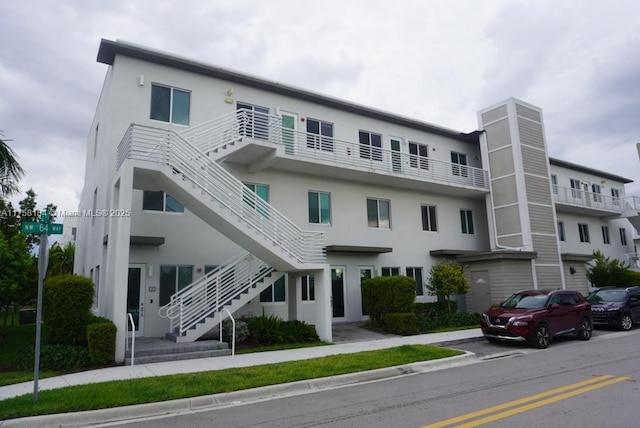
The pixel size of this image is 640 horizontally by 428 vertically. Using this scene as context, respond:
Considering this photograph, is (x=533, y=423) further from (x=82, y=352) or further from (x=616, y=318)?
(x=616, y=318)

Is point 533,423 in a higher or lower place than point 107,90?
lower

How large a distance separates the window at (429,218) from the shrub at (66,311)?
1591 centimetres

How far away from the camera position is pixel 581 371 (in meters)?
9.05

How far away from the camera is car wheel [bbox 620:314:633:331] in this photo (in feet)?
53.4

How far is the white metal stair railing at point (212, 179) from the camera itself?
41.0 ft

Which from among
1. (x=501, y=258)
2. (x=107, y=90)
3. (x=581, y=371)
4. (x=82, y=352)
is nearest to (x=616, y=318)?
(x=501, y=258)

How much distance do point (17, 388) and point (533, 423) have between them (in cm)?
885

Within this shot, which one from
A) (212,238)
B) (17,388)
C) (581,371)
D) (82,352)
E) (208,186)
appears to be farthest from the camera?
(212,238)

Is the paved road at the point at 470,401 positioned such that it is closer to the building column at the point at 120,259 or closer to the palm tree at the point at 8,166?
the building column at the point at 120,259

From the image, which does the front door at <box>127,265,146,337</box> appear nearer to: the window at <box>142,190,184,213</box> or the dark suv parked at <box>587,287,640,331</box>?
the window at <box>142,190,184,213</box>

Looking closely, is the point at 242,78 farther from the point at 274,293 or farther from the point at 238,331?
the point at 238,331

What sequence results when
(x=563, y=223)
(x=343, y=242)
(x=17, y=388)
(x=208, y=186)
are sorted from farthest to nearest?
(x=563, y=223) < (x=343, y=242) < (x=208, y=186) < (x=17, y=388)

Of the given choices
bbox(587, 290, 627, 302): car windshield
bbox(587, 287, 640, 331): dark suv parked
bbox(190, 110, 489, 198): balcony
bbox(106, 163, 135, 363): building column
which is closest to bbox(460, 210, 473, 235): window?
bbox(190, 110, 489, 198): balcony

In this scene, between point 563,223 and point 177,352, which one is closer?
point 177,352
